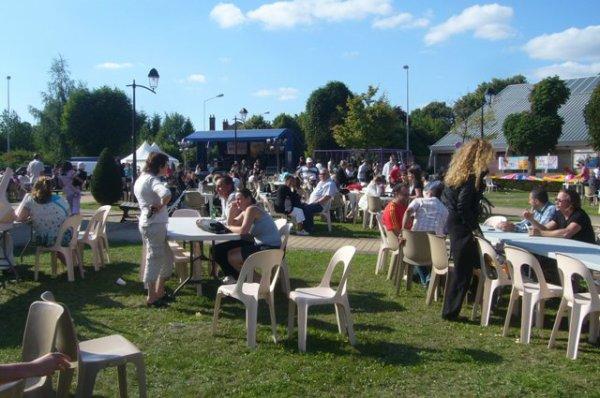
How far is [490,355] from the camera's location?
496cm

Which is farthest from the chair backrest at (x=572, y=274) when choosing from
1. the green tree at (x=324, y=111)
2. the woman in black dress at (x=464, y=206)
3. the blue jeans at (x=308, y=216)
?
the green tree at (x=324, y=111)

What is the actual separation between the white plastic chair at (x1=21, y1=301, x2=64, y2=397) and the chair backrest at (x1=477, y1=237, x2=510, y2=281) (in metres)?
3.95

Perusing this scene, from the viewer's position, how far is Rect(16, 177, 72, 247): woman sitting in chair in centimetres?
775

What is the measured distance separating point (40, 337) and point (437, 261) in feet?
14.2

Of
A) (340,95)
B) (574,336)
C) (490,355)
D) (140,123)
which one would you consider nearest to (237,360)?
(490,355)

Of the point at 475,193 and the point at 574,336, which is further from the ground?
the point at 475,193

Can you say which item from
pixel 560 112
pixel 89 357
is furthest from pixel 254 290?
pixel 560 112

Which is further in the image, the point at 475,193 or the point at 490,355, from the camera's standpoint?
the point at 475,193

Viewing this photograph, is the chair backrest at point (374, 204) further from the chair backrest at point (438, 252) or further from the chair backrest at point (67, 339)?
the chair backrest at point (67, 339)

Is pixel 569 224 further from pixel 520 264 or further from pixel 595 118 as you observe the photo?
pixel 595 118

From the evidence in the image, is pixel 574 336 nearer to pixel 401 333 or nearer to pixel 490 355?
pixel 490 355

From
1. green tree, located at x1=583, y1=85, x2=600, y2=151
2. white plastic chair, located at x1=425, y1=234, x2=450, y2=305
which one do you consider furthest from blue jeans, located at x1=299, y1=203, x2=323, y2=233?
green tree, located at x1=583, y1=85, x2=600, y2=151

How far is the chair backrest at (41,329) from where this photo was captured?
2951 millimetres

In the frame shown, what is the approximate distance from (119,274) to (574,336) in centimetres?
566
